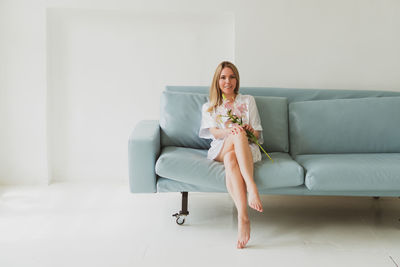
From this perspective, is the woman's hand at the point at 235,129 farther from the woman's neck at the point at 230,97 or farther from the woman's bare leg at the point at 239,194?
the woman's neck at the point at 230,97

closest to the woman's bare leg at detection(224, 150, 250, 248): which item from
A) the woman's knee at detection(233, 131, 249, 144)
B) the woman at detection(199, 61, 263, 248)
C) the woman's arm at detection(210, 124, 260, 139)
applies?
the woman at detection(199, 61, 263, 248)

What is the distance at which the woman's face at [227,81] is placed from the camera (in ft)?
8.07

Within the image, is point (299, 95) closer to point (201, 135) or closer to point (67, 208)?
point (201, 135)

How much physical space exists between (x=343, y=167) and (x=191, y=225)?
988 millimetres

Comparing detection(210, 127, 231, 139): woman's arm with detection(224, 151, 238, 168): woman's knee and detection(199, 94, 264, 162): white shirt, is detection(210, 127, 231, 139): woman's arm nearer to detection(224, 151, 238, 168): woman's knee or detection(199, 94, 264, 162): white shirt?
detection(199, 94, 264, 162): white shirt

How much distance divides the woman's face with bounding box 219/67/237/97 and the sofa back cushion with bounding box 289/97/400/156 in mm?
533

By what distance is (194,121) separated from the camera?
2.54 metres

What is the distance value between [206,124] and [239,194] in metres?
0.65

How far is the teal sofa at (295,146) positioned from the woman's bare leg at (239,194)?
0.05 m

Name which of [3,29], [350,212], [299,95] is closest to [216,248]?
[350,212]

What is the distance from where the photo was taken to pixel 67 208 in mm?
2547

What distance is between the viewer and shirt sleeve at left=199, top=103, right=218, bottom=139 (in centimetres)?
241

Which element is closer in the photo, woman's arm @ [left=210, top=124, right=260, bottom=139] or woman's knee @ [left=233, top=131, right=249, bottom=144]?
woman's knee @ [left=233, top=131, right=249, bottom=144]

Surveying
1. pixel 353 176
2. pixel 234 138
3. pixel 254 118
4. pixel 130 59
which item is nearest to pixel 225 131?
pixel 234 138
